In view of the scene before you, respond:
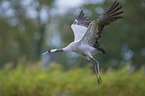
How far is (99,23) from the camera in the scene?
5.25 ft

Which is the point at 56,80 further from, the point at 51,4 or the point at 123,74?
the point at 51,4

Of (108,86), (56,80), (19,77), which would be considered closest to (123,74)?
(108,86)

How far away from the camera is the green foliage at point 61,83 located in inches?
164

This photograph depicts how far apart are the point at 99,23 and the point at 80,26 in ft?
1.66

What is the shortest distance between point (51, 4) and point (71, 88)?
730 cm

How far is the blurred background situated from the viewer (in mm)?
4352

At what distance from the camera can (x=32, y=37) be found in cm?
1109

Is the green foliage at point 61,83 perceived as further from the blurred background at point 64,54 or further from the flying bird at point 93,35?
the flying bird at point 93,35

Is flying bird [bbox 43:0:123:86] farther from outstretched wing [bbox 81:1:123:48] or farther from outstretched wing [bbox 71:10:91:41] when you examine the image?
outstretched wing [bbox 71:10:91:41]

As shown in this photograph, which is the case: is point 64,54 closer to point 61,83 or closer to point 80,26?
point 61,83

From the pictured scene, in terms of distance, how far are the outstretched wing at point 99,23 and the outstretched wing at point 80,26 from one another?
19 centimetres

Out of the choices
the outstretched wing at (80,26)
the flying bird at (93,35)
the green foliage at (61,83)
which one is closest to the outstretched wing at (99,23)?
the flying bird at (93,35)

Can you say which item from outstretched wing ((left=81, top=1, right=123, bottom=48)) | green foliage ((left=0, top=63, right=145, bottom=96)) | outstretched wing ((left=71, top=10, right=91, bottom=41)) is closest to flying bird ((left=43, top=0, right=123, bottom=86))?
outstretched wing ((left=81, top=1, right=123, bottom=48))

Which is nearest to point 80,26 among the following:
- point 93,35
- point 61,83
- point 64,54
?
point 93,35
